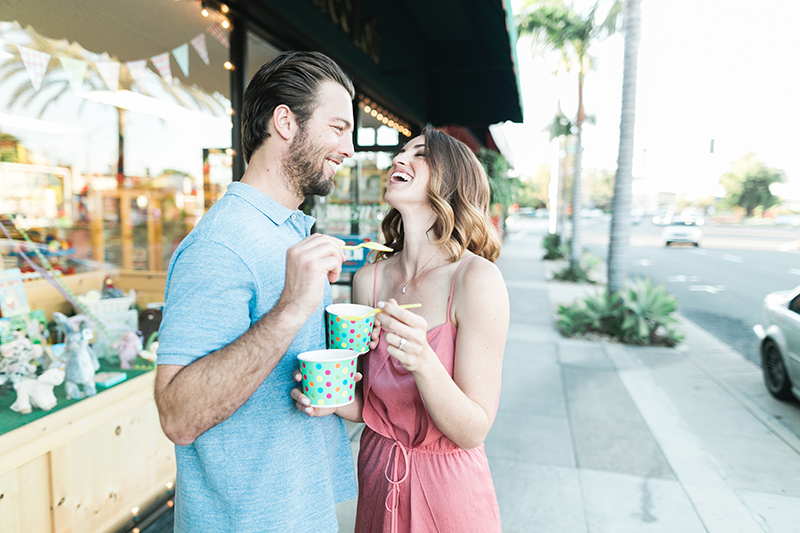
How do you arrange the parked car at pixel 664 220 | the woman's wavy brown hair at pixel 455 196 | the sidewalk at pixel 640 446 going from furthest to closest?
the parked car at pixel 664 220, the sidewalk at pixel 640 446, the woman's wavy brown hair at pixel 455 196

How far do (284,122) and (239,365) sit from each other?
72 centimetres

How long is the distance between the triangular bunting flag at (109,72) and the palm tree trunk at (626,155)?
22.9 feet

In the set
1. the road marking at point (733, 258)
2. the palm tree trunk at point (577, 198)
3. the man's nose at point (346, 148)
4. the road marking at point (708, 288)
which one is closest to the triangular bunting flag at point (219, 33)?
the man's nose at point (346, 148)

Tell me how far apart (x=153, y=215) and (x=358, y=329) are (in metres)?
4.29

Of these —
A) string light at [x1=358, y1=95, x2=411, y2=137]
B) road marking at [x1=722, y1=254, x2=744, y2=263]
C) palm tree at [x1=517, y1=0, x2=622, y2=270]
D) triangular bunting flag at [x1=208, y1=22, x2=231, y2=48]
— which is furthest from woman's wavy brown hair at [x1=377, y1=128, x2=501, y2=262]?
road marking at [x1=722, y1=254, x2=744, y2=263]

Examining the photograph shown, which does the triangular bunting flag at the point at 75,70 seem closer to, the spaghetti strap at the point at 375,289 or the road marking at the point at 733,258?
the spaghetti strap at the point at 375,289

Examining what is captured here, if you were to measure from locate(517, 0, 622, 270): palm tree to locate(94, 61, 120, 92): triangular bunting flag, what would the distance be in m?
12.6

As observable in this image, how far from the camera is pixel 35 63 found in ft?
9.56

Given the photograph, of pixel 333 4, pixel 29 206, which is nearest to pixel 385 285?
pixel 29 206

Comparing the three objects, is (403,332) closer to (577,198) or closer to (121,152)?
(121,152)

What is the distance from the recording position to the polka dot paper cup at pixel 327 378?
1242 mm

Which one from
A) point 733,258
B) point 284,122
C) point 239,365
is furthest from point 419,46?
point 733,258

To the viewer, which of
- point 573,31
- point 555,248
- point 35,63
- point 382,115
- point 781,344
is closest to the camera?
point 35,63

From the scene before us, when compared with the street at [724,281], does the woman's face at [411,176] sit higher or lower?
higher
